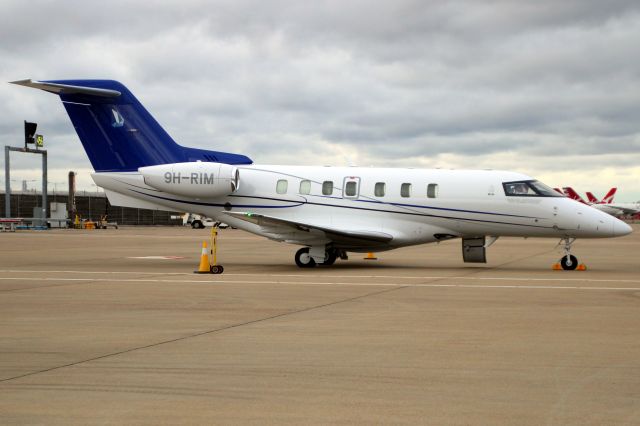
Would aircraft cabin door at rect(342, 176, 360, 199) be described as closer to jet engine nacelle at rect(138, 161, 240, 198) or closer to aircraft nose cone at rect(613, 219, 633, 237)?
jet engine nacelle at rect(138, 161, 240, 198)

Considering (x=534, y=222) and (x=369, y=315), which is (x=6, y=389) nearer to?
(x=369, y=315)

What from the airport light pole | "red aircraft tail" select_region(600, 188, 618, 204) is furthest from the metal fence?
"red aircraft tail" select_region(600, 188, 618, 204)

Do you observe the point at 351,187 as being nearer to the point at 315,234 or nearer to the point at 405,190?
the point at 405,190

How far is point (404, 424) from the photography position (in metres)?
5.37

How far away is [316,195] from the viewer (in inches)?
855

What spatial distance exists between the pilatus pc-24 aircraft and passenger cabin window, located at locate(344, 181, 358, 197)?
33 millimetres

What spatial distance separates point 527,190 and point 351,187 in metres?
4.90

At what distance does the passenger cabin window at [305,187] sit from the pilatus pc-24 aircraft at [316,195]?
3 centimetres

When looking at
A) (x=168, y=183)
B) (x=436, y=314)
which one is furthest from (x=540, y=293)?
(x=168, y=183)

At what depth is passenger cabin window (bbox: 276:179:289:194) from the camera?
864 inches

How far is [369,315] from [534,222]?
11020 millimetres

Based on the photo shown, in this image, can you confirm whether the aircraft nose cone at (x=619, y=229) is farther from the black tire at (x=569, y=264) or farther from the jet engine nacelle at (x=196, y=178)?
the jet engine nacelle at (x=196, y=178)

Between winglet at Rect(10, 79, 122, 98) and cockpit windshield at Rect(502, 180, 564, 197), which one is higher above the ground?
winglet at Rect(10, 79, 122, 98)

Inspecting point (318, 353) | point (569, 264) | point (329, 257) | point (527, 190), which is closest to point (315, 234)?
point (329, 257)
